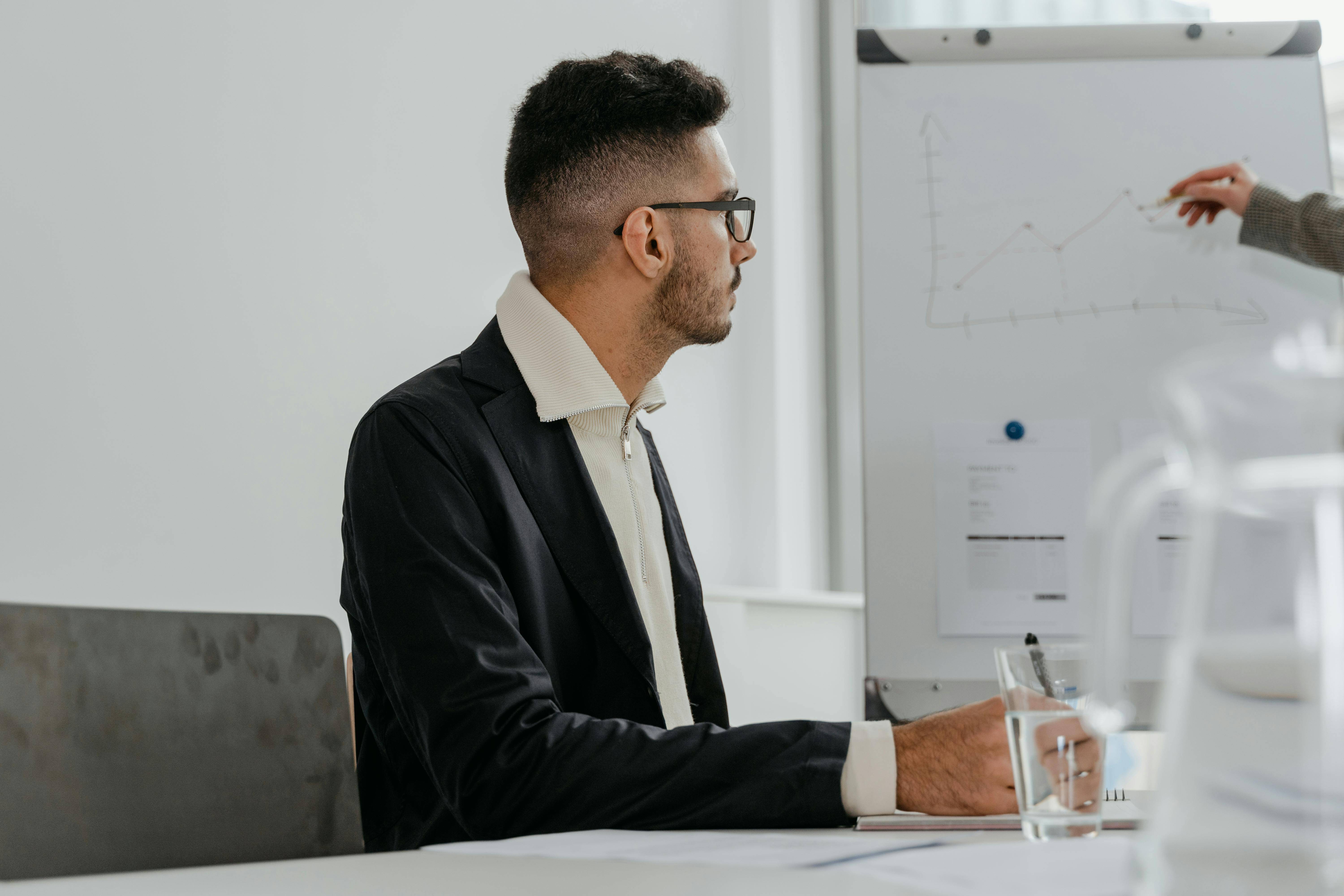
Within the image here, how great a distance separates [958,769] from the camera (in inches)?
37.6

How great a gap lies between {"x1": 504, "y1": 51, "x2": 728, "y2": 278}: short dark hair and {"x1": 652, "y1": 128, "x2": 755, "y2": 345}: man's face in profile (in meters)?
0.03

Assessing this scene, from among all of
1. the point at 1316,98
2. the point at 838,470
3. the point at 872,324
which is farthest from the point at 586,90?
the point at 838,470

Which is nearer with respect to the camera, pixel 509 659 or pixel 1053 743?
pixel 1053 743

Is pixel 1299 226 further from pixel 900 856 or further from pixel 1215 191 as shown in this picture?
pixel 900 856

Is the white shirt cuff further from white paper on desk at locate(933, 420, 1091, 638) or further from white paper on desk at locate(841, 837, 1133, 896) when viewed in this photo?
white paper on desk at locate(933, 420, 1091, 638)

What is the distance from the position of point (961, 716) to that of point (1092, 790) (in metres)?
0.25

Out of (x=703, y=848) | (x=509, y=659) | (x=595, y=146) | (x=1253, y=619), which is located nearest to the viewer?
(x=1253, y=619)

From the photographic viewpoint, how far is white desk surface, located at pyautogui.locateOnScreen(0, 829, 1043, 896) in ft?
1.72

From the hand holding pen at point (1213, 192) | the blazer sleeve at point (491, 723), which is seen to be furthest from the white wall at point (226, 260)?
the hand holding pen at point (1213, 192)

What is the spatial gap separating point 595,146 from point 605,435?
42 centimetres

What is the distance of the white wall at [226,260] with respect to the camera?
5.01 feet

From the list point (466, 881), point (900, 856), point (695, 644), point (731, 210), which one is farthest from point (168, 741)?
point (731, 210)

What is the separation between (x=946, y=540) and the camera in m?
1.80

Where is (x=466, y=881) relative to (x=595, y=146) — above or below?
below
